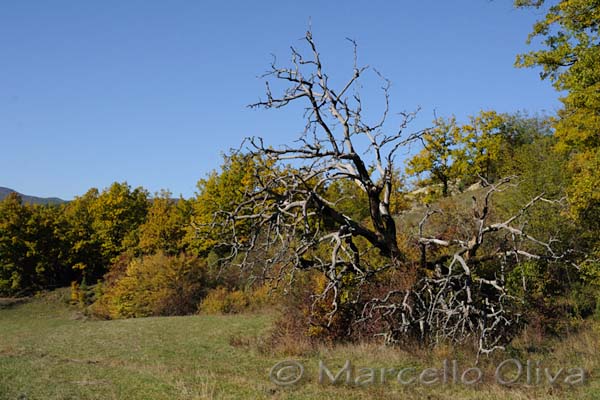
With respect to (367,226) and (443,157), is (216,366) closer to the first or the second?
(367,226)

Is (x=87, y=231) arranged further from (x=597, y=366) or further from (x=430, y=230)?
(x=597, y=366)

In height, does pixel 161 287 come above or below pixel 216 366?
above

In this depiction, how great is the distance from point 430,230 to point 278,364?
34.6 feet

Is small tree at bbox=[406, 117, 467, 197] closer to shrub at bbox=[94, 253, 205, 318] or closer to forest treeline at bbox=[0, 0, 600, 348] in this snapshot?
forest treeline at bbox=[0, 0, 600, 348]

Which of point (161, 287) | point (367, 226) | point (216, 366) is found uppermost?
point (367, 226)

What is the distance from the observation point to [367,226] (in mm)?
22141

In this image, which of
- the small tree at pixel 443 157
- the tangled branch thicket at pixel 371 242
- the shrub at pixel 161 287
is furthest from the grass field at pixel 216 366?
the small tree at pixel 443 157

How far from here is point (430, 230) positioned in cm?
2145

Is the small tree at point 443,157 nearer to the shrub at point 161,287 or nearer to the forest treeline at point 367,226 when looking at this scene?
the forest treeline at point 367,226

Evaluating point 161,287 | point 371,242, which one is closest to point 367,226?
point 371,242

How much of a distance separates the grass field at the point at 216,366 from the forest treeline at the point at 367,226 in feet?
5.58

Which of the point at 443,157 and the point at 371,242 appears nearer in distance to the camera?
the point at 371,242

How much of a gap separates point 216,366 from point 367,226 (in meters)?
10.6

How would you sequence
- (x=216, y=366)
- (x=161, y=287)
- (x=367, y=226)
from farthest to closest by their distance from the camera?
(x=161, y=287) < (x=367, y=226) < (x=216, y=366)
